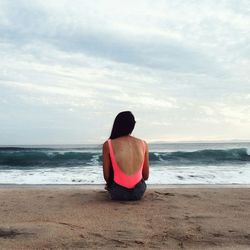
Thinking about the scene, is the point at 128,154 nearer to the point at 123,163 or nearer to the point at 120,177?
the point at 123,163

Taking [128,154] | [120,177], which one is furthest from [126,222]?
[128,154]

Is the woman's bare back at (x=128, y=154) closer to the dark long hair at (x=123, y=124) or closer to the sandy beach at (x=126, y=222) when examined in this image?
the dark long hair at (x=123, y=124)

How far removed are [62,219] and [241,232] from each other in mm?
1766

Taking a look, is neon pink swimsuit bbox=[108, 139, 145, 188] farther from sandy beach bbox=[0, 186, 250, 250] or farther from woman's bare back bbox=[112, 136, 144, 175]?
sandy beach bbox=[0, 186, 250, 250]

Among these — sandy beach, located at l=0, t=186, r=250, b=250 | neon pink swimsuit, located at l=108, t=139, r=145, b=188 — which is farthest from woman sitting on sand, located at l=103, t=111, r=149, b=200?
sandy beach, located at l=0, t=186, r=250, b=250

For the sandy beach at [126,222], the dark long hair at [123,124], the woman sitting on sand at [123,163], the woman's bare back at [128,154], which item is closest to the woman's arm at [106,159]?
the woman sitting on sand at [123,163]

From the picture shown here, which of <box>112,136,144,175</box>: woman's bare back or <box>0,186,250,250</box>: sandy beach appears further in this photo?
<box>112,136,144,175</box>: woman's bare back

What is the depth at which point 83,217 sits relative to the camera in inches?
166

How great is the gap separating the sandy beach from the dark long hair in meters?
0.88

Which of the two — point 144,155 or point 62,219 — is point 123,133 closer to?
point 144,155

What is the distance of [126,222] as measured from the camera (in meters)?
3.94

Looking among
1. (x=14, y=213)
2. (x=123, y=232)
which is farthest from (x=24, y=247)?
(x=14, y=213)

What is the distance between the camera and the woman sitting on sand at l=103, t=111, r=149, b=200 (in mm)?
5055

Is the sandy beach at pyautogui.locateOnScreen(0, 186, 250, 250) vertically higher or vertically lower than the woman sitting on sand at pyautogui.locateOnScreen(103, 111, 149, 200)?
lower
